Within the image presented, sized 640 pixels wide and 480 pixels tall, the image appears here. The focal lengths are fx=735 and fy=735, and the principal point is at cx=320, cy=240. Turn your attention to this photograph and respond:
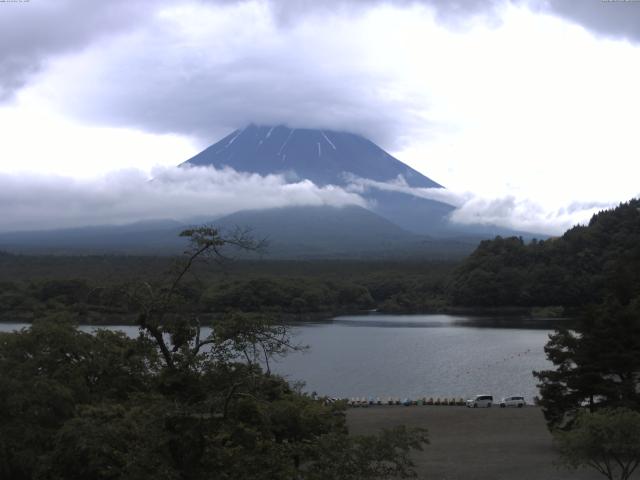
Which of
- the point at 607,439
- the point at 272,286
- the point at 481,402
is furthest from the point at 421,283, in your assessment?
the point at 607,439

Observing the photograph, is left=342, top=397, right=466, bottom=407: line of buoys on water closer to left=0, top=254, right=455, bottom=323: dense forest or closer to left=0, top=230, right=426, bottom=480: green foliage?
left=0, top=230, right=426, bottom=480: green foliage

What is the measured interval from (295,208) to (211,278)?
3475 inches

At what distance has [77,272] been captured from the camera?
205ft

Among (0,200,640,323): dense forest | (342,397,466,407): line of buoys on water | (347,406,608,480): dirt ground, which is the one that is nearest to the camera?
(347,406,608,480): dirt ground

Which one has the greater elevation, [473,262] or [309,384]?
[473,262]

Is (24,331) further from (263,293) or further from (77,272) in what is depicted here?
(77,272)

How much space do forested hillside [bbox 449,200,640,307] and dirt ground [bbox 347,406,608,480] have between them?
38.3 metres

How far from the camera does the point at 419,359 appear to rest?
31844mm

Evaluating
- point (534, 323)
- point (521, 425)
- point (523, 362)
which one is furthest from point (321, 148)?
point (521, 425)

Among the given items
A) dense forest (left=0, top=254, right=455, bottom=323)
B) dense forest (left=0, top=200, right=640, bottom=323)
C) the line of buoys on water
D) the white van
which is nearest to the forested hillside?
dense forest (left=0, top=200, right=640, bottom=323)

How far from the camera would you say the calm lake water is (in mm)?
25594

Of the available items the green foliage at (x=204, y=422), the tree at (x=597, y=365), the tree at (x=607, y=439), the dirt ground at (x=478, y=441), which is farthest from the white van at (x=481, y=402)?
the green foliage at (x=204, y=422)

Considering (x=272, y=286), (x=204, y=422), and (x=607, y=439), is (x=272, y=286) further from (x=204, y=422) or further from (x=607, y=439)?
(x=204, y=422)

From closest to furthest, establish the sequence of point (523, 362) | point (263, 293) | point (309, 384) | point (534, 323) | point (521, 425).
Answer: point (521, 425) → point (309, 384) → point (523, 362) → point (534, 323) → point (263, 293)
